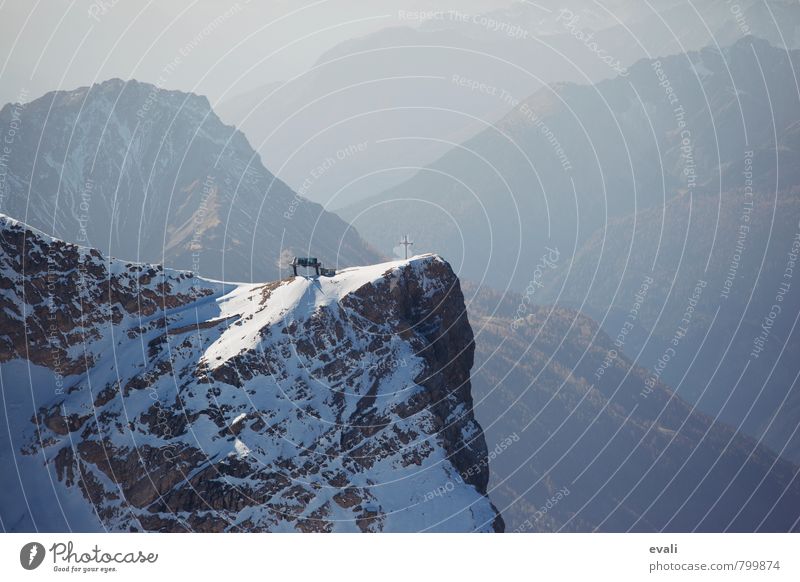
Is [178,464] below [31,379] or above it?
below

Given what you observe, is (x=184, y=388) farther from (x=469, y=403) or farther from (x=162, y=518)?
(x=469, y=403)
